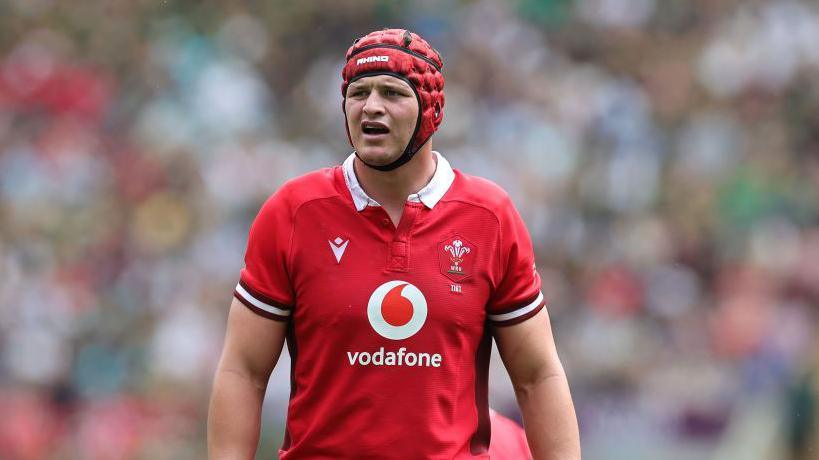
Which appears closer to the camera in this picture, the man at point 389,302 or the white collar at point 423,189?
the man at point 389,302

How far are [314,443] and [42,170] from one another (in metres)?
5.91

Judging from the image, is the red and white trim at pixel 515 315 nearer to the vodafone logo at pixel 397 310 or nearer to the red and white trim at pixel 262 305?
the vodafone logo at pixel 397 310

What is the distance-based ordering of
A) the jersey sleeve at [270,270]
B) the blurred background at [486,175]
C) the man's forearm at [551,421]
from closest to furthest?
1. the jersey sleeve at [270,270]
2. the man's forearm at [551,421]
3. the blurred background at [486,175]

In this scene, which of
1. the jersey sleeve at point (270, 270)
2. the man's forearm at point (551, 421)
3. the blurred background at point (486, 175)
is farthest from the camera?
the blurred background at point (486, 175)

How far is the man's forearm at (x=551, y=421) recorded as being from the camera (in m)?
3.69

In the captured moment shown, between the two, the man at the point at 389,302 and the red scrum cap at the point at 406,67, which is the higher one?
the red scrum cap at the point at 406,67

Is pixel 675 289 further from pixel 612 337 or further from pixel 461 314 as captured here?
pixel 461 314

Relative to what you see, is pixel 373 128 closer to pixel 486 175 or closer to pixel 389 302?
pixel 389 302

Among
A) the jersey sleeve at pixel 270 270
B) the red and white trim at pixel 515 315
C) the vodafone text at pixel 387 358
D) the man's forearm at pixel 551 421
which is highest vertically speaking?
the jersey sleeve at pixel 270 270

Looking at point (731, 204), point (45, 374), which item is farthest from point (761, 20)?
point (45, 374)

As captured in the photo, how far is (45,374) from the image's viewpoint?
27.2ft

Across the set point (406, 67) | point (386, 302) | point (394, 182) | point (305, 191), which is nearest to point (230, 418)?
point (386, 302)

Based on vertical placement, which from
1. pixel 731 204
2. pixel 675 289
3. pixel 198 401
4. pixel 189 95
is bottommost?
pixel 198 401

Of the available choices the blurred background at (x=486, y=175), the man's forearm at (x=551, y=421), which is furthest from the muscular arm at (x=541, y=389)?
the blurred background at (x=486, y=175)
